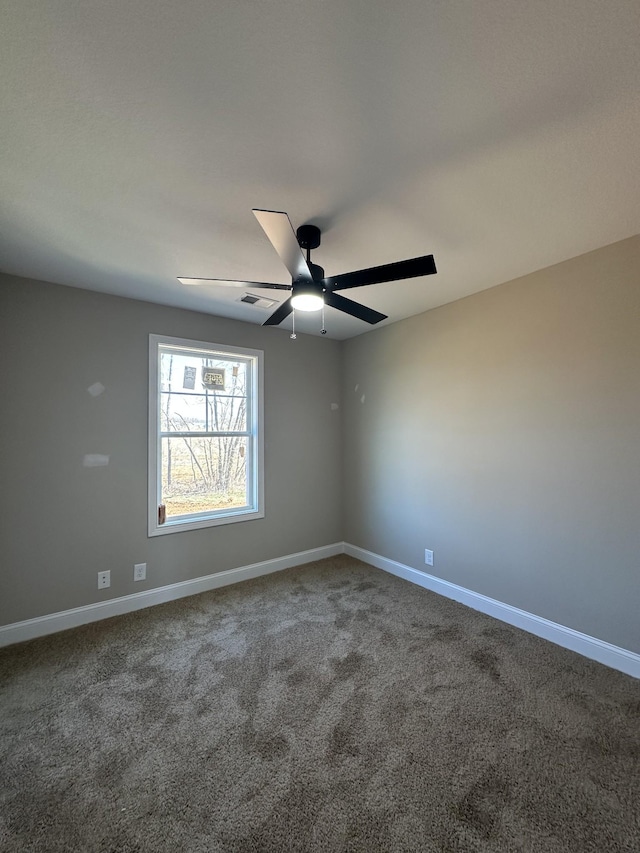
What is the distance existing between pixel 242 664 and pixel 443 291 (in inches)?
122

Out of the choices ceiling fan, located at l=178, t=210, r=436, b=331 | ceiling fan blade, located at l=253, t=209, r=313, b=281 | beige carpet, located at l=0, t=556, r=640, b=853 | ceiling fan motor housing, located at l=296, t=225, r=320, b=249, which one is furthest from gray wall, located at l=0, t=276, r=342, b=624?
ceiling fan blade, located at l=253, t=209, r=313, b=281

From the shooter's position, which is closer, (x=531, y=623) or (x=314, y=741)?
(x=314, y=741)

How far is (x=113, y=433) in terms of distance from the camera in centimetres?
296

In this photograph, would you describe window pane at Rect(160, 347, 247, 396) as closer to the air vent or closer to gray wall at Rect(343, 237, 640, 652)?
the air vent

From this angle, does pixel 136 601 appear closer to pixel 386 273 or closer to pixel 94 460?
pixel 94 460

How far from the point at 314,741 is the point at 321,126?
2657 millimetres

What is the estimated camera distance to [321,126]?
54.6 inches

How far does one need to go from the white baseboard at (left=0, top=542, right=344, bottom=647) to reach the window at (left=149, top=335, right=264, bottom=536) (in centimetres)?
51

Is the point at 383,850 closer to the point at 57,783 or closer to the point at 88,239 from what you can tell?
the point at 57,783

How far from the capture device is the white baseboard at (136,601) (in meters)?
2.57

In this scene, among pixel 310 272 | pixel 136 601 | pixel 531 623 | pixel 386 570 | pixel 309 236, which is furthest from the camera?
pixel 386 570

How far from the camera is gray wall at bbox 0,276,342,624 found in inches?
102

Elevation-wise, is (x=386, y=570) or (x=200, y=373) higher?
(x=200, y=373)

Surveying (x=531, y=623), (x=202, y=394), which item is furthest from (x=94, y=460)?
(x=531, y=623)
